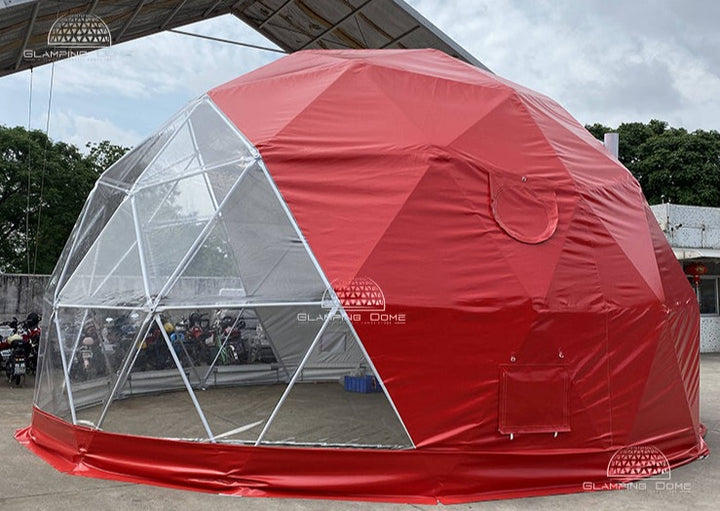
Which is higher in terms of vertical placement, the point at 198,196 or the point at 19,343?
→ the point at 198,196

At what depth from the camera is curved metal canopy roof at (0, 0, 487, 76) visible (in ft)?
56.1

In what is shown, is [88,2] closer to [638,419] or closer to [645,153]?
[638,419]

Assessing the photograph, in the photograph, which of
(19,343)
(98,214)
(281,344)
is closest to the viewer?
(98,214)

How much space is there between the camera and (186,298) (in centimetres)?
784

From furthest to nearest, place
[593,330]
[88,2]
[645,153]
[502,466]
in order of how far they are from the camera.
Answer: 1. [645,153]
2. [88,2]
3. [593,330]
4. [502,466]

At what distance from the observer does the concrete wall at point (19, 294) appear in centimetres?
2041

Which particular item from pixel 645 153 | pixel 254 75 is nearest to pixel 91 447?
pixel 254 75

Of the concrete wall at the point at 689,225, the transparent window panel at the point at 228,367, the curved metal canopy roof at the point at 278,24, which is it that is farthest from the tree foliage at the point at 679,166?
the transparent window panel at the point at 228,367

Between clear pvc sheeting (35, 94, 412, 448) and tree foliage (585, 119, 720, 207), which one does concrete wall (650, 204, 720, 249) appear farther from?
clear pvc sheeting (35, 94, 412, 448)

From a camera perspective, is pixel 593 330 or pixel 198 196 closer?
pixel 593 330

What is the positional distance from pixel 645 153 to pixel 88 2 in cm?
3423

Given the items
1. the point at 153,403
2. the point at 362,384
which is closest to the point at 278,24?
the point at 362,384

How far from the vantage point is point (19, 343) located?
567 inches

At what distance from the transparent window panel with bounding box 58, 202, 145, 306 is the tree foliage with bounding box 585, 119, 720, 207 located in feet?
113
